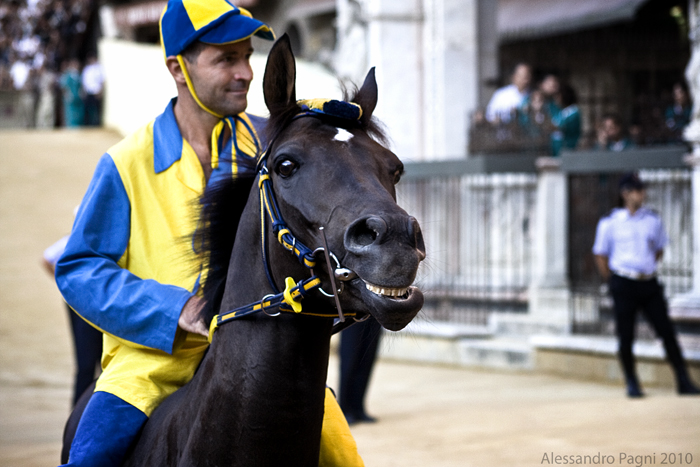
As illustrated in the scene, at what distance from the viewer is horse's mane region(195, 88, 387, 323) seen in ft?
8.50

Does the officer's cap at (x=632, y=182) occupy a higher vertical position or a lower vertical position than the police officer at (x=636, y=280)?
higher

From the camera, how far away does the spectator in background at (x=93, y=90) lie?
28.2m

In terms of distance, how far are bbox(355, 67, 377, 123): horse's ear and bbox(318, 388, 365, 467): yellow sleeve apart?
1.00 meters

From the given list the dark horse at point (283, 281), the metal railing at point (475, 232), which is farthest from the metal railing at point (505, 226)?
the dark horse at point (283, 281)

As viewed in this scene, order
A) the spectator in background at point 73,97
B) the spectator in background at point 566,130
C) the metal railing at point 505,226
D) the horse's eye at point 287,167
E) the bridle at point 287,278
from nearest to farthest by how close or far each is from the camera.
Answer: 1. the bridle at point 287,278
2. the horse's eye at point 287,167
3. the metal railing at point 505,226
4. the spectator in background at point 566,130
5. the spectator in background at point 73,97

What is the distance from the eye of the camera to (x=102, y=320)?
2.70 m

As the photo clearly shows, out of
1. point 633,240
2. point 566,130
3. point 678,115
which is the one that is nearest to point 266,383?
point 633,240

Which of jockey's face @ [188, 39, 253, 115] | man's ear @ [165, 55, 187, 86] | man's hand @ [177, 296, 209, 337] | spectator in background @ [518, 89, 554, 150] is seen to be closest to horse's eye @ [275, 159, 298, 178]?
man's hand @ [177, 296, 209, 337]

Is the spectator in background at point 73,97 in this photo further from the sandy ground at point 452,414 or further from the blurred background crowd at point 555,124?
the blurred background crowd at point 555,124

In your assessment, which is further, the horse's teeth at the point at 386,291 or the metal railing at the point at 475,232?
the metal railing at the point at 475,232

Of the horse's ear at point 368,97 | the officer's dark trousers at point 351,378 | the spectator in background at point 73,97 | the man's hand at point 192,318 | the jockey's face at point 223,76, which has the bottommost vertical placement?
the officer's dark trousers at point 351,378

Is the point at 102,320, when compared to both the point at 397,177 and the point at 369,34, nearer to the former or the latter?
the point at 397,177

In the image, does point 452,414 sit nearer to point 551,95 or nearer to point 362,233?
point 551,95

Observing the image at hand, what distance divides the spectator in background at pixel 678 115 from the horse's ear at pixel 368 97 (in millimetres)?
9235
